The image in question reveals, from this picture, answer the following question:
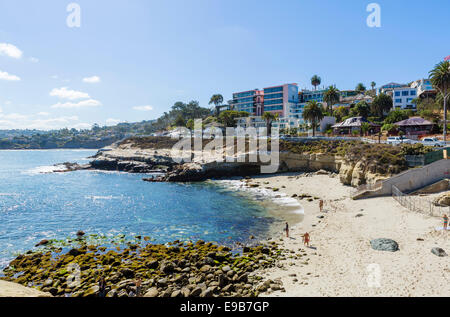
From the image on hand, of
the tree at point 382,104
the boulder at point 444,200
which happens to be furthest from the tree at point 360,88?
the boulder at point 444,200

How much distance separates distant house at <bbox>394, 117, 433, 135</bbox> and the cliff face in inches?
615

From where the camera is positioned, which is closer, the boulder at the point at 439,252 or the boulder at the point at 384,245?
the boulder at the point at 439,252

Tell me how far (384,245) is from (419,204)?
998 cm

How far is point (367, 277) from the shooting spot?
14734 millimetres

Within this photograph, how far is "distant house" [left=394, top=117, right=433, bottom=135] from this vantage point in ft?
163

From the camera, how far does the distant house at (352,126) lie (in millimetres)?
60938

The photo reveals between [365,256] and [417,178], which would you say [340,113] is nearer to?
[417,178]

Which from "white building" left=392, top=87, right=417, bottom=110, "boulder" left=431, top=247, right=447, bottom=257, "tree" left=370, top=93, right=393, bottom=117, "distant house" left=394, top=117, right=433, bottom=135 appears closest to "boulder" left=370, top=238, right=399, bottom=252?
"boulder" left=431, top=247, right=447, bottom=257

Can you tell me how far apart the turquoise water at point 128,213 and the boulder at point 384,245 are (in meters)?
9.27

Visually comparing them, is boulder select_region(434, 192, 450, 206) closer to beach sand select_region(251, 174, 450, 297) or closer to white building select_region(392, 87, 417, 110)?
beach sand select_region(251, 174, 450, 297)

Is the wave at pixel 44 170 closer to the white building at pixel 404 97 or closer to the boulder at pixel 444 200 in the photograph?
the boulder at pixel 444 200

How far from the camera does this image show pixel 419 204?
24.9m

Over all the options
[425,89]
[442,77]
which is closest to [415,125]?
[442,77]

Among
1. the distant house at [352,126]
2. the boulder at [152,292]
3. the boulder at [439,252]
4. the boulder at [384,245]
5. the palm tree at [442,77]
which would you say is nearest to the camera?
the boulder at [152,292]
